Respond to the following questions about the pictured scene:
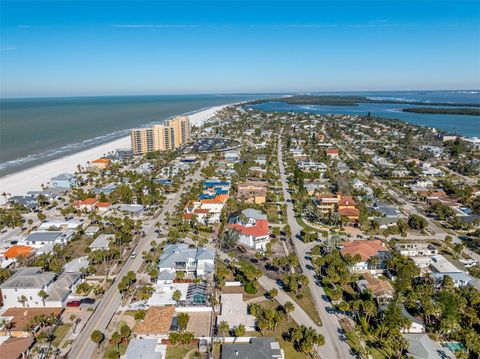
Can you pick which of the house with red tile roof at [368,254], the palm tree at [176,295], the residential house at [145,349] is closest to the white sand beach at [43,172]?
the palm tree at [176,295]

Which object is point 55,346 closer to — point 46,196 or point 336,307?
point 336,307

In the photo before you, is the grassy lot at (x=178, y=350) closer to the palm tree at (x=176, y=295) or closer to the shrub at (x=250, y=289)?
the palm tree at (x=176, y=295)

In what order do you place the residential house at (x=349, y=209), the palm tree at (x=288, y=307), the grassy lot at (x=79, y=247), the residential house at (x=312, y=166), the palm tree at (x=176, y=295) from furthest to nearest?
the residential house at (x=312, y=166) → the residential house at (x=349, y=209) → the grassy lot at (x=79, y=247) → the palm tree at (x=176, y=295) → the palm tree at (x=288, y=307)

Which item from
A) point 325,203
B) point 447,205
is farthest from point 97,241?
point 447,205

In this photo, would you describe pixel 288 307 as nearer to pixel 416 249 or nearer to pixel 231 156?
pixel 416 249

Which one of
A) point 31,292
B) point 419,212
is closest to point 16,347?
point 31,292
